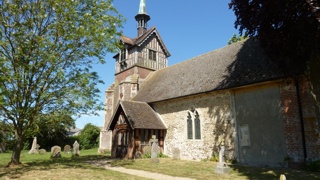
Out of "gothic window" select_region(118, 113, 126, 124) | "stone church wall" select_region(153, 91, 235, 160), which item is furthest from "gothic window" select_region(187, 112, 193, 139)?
"gothic window" select_region(118, 113, 126, 124)

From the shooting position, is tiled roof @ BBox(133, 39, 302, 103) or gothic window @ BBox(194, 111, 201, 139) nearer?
tiled roof @ BBox(133, 39, 302, 103)

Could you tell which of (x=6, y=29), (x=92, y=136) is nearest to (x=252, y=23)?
(x=6, y=29)

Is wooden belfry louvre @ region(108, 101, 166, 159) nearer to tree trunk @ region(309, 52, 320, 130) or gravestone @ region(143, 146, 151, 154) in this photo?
gravestone @ region(143, 146, 151, 154)

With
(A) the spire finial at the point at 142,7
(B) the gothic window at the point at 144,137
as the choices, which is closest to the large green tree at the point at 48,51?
(B) the gothic window at the point at 144,137

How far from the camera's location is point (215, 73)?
17203 mm

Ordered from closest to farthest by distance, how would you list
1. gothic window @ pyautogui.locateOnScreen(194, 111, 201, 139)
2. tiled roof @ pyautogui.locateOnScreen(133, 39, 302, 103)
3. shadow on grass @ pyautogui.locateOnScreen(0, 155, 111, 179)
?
1. shadow on grass @ pyautogui.locateOnScreen(0, 155, 111, 179)
2. tiled roof @ pyautogui.locateOnScreen(133, 39, 302, 103)
3. gothic window @ pyautogui.locateOnScreen(194, 111, 201, 139)

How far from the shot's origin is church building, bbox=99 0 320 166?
12.1 meters

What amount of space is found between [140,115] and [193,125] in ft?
13.7

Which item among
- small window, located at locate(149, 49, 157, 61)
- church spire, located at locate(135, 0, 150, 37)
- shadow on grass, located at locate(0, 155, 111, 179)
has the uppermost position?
church spire, located at locate(135, 0, 150, 37)

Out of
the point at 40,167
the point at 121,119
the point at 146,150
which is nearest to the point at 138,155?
the point at 146,150

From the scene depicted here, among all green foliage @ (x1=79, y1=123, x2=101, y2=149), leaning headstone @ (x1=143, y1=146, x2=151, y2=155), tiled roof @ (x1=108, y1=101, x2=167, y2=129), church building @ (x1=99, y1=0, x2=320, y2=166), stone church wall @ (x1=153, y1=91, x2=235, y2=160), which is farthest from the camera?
green foliage @ (x1=79, y1=123, x2=101, y2=149)

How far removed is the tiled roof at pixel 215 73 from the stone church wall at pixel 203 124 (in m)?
0.74

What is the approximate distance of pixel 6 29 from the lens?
41.6ft

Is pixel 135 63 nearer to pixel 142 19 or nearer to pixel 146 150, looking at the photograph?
pixel 142 19
